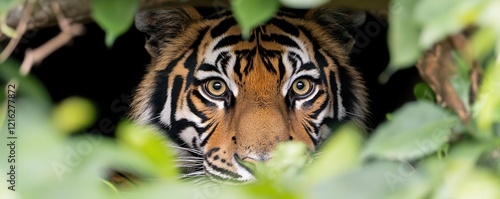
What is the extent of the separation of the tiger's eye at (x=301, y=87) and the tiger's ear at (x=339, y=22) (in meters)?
0.41

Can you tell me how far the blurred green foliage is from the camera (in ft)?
3.54

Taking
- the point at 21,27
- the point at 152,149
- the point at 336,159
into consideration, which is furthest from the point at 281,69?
the point at 152,149

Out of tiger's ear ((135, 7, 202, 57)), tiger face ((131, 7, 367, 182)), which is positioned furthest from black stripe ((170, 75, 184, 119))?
tiger's ear ((135, 7, 202, 57))

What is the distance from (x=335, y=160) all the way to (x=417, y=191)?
19 centimetres

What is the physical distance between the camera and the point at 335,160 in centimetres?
117

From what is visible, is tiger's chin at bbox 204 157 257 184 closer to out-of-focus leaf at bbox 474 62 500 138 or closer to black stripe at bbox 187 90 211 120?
black stripe at bbox 187 90 211 120

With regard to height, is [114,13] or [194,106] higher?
[114,13]

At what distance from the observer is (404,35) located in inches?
55.2

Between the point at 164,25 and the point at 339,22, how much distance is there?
78cm

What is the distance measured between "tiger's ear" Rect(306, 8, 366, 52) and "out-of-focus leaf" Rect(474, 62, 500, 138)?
2207mm

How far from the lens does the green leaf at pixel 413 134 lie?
1398 millimetres

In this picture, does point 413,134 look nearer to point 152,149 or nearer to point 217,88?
point 152,149

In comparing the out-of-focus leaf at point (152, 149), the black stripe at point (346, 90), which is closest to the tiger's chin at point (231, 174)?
the black stripe at point (346, 90)

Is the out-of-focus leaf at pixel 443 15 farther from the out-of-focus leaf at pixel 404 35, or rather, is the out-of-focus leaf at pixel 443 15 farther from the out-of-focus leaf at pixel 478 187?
the out-of-focus leaf at pixel 478 187
